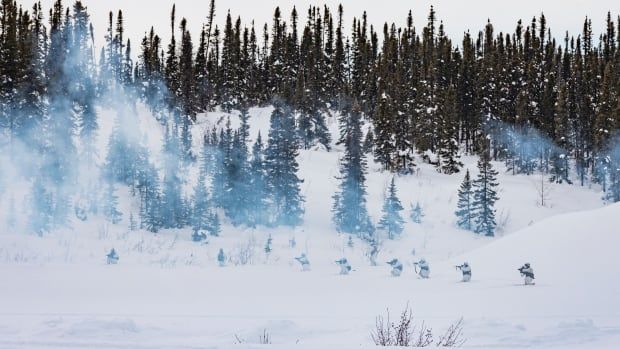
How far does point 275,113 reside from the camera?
41938 millimetres

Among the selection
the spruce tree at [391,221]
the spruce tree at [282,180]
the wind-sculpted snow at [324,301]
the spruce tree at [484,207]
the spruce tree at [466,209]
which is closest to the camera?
the wind-sculpted snow at [324,301]

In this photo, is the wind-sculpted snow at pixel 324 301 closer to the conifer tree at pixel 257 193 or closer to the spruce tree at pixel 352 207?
the spruce tree at pixel 352 207

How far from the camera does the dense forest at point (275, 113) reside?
115 feet

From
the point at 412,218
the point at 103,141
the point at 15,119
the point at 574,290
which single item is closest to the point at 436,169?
the point at 412,218

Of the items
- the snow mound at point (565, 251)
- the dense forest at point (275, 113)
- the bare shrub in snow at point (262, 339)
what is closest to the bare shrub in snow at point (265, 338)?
the bare shrub in snow at point (262, 339)

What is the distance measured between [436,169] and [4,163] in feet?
112

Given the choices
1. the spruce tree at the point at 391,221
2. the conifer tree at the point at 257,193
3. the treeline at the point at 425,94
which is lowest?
the spruce tree at the point at 391,221

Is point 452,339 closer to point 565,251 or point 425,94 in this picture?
point 565,251

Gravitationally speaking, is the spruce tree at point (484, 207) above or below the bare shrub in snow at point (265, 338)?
above

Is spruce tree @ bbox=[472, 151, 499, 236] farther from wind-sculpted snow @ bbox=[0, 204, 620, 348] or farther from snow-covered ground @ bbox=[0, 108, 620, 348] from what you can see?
wind-sculpted snow @ bbox=[0, 204, 620, 348]

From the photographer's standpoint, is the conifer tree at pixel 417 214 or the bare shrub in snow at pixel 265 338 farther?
the conifer tree at pixel 417 214

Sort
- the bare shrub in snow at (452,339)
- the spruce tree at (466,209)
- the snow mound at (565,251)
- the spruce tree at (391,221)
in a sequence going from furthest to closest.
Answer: the spruce tree at (466,209) → the spruce tree at (391,221) → the snow mound at (565,251) → the bare shrub in snow at (452,339)

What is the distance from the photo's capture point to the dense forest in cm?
3519

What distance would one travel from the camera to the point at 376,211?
37.8 meters
